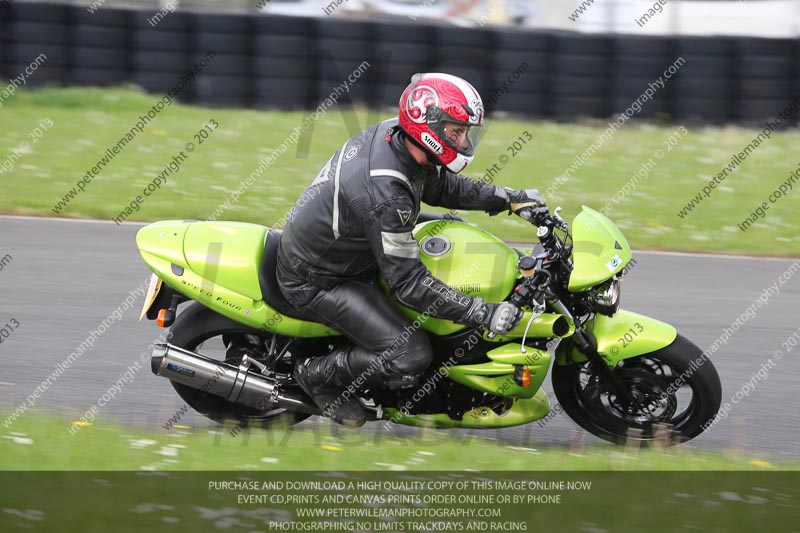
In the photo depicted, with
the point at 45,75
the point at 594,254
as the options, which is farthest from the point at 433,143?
the point at 45,75

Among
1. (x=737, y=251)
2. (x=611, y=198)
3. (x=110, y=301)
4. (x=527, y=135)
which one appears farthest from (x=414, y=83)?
(x=527, y=135)

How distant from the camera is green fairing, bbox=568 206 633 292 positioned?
209 inches

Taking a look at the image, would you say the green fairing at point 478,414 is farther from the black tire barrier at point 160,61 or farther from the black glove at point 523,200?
the black tire barrier at point 160,61

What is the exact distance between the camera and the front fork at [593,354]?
5430 millimetres

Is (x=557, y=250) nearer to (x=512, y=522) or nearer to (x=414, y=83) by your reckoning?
(x=414, y=83)

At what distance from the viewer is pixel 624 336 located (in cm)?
548

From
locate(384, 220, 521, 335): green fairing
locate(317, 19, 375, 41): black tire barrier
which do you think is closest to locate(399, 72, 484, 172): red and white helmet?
locate(384, 220, 521, 335): green fairing

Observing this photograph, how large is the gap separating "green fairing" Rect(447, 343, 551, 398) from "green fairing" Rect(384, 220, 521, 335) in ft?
0.98

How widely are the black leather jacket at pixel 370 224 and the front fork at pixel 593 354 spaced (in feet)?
1.86

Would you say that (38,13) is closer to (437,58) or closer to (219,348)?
(437,58)

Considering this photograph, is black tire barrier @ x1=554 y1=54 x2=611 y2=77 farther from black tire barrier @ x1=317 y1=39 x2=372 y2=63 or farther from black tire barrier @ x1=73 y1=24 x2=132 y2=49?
black tire barrier @ x1=73 y1=24 x2=132 y2=49

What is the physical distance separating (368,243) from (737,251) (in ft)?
20.0

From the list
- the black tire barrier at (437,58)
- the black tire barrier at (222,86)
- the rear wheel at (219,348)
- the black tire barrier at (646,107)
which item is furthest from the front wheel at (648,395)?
the black tire barrier at (222,86)

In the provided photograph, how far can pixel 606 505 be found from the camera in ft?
14.8
